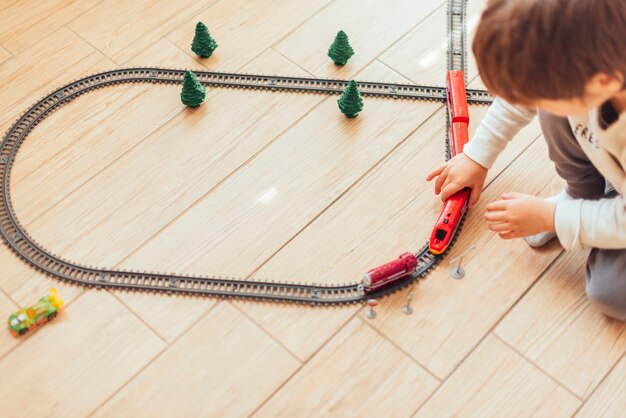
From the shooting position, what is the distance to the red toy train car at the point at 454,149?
3.64 feet

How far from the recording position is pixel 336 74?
1.35 meters

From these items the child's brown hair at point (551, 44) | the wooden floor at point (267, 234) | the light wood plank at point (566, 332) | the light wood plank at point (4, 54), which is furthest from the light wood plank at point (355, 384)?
the light wood plank at point (4, 54)

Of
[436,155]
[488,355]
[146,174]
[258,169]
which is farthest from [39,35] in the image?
[488,355]

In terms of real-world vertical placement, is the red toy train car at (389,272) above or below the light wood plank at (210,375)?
above

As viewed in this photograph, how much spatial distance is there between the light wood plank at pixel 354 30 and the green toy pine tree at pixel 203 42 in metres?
0.14

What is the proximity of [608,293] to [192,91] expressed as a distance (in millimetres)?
797

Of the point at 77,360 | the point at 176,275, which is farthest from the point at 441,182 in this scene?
the point at 77,360

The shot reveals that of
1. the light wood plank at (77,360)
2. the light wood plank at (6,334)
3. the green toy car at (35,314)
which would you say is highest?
the green toy car at (35,314)

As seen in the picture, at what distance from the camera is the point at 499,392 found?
100 cm

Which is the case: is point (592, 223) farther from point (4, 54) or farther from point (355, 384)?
point (4, 54)

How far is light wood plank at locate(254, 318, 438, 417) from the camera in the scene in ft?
3.27

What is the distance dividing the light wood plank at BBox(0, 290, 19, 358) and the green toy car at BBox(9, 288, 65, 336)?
0.01 m

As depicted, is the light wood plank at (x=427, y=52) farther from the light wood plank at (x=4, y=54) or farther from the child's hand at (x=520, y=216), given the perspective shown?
the light wood plank at (x=4, y=54)

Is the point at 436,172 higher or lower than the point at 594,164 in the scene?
lower
